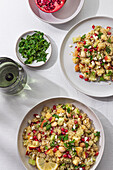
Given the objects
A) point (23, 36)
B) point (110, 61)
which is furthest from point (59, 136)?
point (23, 36)

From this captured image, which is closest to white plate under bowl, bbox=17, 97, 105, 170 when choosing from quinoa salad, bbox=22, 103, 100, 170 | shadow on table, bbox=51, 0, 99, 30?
quinoa salad, bbox=22, 103, 100, 170

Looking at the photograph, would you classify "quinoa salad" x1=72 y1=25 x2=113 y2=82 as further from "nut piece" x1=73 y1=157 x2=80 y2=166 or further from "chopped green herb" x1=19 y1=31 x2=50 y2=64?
"nut piece" x1=73 y1=157 x2=80 y2=166

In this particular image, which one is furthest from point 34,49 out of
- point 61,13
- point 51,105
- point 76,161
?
point 76,161

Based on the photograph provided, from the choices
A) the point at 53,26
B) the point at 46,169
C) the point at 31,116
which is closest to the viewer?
the point at 46,169

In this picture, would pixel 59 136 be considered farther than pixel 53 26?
No

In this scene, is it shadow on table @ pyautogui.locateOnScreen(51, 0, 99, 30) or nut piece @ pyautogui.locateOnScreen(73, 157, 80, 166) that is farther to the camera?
shadow on table @ pyautogui.locateOnScreen(51, 0, 99, 30)

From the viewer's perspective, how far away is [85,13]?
240cm

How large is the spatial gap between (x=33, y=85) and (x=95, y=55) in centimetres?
72

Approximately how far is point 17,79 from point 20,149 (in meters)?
0.67

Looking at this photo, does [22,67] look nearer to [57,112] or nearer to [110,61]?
[57,112]

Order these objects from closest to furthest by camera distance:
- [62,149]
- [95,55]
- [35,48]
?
[62,149], [95,55], [35,48]

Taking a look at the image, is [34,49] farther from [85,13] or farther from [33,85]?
[85,13]

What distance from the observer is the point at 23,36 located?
2.37 m

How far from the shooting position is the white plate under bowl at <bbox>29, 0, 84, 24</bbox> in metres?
2.36
